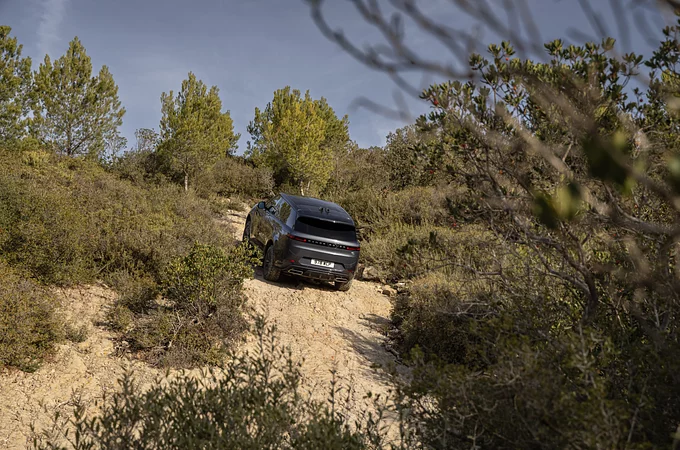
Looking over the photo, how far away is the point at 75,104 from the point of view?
67.5 ft

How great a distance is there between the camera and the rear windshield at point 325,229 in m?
9.08

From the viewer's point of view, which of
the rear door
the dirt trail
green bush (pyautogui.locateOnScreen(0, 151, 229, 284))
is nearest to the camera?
the dirt trail

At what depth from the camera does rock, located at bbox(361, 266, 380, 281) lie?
449 inches

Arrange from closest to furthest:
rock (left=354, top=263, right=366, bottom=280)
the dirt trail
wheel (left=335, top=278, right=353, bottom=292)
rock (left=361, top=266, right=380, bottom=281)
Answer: the dirt trail
wheel (left=335, top=278, right=353, bottom=292)
rock (left=361, top=266, right=380, bottom=281)
rock (left=354, top=263, right=366, bottom=280)

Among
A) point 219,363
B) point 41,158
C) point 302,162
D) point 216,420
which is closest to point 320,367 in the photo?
point 219,363

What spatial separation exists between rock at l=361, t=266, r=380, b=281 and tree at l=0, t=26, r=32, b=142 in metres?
14.3

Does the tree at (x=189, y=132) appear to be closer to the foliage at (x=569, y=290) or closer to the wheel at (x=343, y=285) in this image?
the wheel at (x=343, y=285)

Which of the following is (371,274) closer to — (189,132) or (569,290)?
(569,290)

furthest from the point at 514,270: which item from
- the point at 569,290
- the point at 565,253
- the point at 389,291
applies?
the point at 389,291

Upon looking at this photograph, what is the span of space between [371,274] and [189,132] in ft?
47.3

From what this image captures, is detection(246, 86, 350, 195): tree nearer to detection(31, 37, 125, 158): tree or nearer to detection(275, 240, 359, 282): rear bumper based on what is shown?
detection(31, 37, 125, 158): tree

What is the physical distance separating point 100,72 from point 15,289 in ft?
60.2

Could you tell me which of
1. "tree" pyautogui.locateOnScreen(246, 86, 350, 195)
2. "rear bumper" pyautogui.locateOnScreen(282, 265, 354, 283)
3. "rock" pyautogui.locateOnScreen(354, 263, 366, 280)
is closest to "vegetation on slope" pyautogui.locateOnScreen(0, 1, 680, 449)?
"rear bumper" pyautogui.locateOnScreen(282, 265, 354, 283)

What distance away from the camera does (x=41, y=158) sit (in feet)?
53.8
